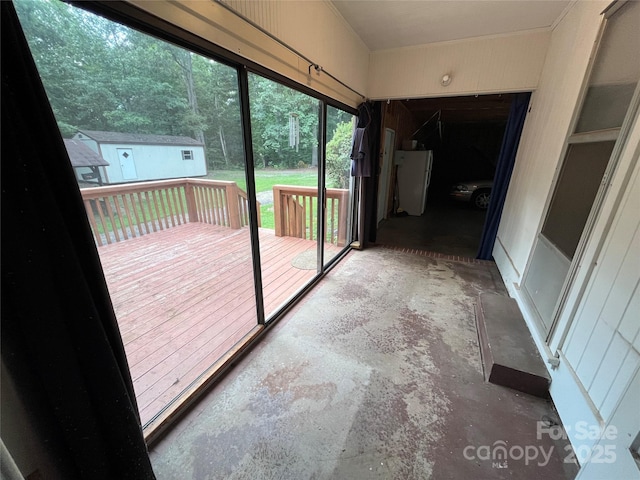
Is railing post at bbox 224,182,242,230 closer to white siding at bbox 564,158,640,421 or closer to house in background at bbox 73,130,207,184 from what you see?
house in background at bbox 73,130,207,184

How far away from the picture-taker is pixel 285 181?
335 cm

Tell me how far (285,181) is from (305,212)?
2.26 ft

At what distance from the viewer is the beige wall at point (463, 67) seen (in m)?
2.73

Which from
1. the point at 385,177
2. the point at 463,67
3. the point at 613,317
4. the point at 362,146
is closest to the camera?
the point at 613,317

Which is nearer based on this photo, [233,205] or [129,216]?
[129,216]

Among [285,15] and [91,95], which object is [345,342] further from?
[285,15]

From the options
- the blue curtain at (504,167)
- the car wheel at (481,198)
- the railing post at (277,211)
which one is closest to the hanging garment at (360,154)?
the railing post at (277,211)

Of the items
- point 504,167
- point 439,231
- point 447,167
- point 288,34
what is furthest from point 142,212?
point 447,167

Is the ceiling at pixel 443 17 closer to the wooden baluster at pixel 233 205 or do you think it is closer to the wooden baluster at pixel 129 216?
the wooden baluster at pixel 233 205

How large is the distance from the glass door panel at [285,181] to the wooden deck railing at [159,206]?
284 millimetres

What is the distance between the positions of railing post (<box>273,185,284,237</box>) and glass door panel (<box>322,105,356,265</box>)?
0.74 metres

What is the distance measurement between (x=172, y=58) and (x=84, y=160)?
0.63m

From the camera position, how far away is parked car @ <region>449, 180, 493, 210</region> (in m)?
6.27

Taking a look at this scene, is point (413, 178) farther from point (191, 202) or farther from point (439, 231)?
point (191, 202)
